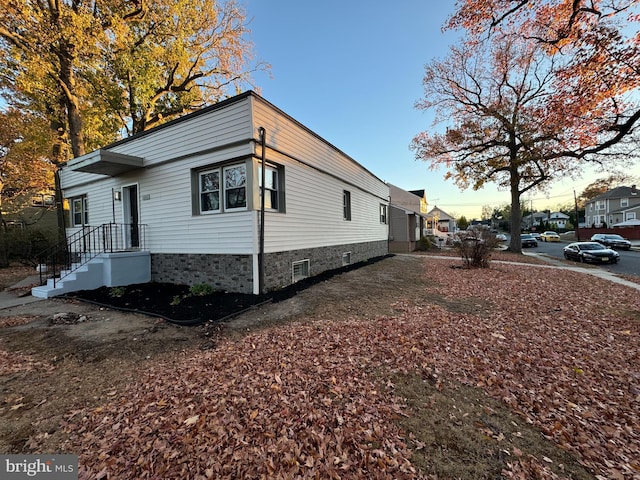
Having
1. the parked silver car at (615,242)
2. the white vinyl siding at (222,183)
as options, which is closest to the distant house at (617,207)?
the parked silver car at (615,242)

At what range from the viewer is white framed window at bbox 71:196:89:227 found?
10922mm

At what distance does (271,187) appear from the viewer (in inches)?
291

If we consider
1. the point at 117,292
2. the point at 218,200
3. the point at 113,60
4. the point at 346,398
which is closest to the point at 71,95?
the point at 113,60

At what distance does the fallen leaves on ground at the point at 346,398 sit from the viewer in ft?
6.74

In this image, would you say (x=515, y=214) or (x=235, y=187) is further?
(x=515, y=214)

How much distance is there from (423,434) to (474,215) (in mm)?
135132

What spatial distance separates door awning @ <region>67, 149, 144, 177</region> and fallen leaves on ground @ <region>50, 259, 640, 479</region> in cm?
698

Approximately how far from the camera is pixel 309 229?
8961 mm

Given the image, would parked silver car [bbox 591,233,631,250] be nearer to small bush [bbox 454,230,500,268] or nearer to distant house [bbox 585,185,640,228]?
small bush [bbox 454,230,500,268]

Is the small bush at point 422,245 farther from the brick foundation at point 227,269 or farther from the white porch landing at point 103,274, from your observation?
the white porch landing at point 103,274

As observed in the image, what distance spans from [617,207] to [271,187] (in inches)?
2615

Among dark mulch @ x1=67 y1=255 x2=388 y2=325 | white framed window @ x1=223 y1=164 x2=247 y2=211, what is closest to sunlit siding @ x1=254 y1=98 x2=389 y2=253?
white framed window @ x1=223 y1=164 x2=247 y2=211

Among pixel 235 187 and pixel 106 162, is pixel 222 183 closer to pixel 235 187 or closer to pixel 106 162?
pixel 235 187

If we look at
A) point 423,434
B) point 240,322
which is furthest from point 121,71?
point 423,434
